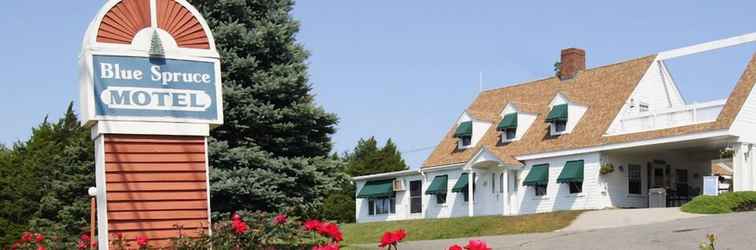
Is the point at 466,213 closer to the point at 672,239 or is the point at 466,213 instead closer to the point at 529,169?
the point at 529,169

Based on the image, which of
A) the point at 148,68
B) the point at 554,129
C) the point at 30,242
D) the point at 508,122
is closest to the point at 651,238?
the point at 148,68

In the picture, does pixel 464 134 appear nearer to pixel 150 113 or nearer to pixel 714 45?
pixel 714 45

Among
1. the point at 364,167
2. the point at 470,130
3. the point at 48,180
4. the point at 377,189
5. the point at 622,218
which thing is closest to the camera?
the point at 622,218

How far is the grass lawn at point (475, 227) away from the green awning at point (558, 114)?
14.8 feet

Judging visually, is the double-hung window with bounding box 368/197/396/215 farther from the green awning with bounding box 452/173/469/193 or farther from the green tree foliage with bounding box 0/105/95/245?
the green tree foliage with bounding box 0/105/95/245

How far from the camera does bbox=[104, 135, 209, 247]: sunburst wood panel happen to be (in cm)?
1318

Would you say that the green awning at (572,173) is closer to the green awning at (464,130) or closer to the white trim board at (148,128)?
the green awning at (464,130)

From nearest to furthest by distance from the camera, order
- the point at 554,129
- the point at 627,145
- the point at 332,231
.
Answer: the point at 332,231 → the point at 627,145 → the point at 554,129

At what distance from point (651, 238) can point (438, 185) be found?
20.9m

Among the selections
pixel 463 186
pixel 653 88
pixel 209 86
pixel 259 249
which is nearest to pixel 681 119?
pixel 653 88

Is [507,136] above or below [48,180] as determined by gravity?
above

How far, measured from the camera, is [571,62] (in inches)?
1496

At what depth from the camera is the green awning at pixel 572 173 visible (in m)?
33.0

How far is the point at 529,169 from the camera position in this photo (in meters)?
35.3
